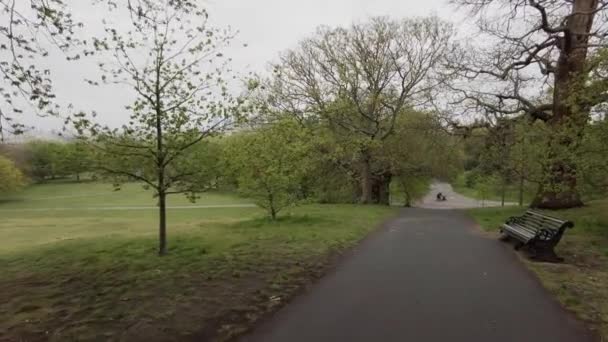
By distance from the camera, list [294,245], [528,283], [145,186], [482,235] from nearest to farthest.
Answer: [528,283]
[145,186]
[294,245]
[482,235]

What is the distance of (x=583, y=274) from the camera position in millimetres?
6434

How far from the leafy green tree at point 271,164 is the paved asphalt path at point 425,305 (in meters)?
6.34

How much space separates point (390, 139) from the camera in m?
26.6

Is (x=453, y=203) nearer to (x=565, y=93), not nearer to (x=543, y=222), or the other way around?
(x=565, y=93)

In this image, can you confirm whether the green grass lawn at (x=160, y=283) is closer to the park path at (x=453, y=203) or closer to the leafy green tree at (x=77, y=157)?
the leafy green tree at (x=77, y=157)

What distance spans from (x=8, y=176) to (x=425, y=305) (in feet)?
171

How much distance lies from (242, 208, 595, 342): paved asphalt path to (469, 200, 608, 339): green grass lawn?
202 millimetres

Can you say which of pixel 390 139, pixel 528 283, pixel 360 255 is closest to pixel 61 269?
pixel 360 255

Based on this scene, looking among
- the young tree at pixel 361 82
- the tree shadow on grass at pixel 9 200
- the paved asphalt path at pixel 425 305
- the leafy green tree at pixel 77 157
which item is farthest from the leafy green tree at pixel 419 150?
the tree shadow on grass at pixel 9 200

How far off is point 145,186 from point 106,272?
205cm

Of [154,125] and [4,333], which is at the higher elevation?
[154,125]

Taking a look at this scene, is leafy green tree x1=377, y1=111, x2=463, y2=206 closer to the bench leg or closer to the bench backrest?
the bench backrest

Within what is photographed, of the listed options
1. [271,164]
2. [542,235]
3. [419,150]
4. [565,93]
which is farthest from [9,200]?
[542,235]

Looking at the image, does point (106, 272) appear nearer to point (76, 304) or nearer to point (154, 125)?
point (76, 304)
